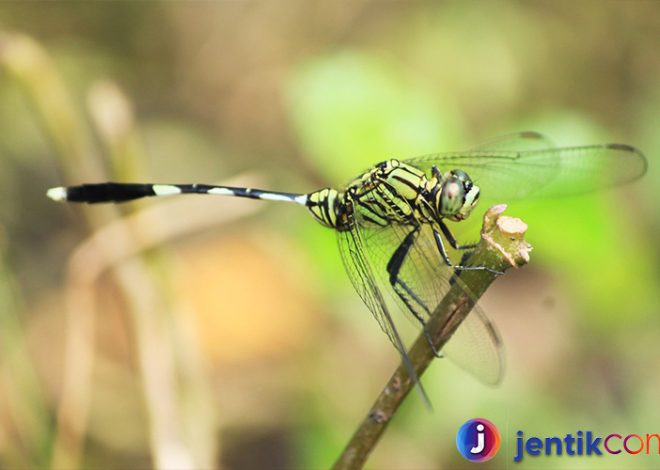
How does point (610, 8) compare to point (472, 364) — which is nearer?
point (472, 364)

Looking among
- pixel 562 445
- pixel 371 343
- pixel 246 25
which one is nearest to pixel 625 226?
pixel 562 445

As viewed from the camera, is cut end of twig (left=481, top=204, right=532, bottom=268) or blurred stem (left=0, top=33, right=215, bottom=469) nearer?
cut end of twig (left=481, top=204, right=532, bottom=268)

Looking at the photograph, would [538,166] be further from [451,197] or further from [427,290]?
[427,290]

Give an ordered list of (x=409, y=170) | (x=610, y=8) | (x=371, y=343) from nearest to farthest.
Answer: (x=409, y=170)
(x=371, y=343)
(x=610, y=8)

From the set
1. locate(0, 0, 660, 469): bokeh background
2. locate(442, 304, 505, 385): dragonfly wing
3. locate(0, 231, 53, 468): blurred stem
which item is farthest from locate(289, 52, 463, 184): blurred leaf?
locate(0, 231, 53, 468): blurred stem

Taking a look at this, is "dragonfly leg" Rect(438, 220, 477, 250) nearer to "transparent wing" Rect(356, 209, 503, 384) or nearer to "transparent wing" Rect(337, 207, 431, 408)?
"transparent wing" Rect(356, 209, 503, 384)

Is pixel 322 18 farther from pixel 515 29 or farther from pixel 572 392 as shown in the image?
pixel 572 392

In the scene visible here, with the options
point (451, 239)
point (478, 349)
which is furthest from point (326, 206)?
point (478, 349)
